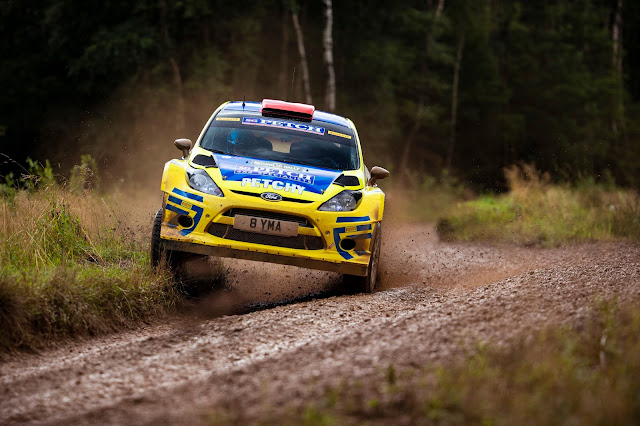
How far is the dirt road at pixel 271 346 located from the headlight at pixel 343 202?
90cm

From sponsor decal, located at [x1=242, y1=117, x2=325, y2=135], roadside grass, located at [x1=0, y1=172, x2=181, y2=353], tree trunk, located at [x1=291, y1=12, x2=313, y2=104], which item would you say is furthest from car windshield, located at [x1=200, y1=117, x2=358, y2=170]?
tree trunk, located at [x1=291, y1=12, x2=313, y2=104]

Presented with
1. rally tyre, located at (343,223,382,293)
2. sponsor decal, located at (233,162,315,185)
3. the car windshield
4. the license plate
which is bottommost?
rally tyre, located at (343,223,382,293)

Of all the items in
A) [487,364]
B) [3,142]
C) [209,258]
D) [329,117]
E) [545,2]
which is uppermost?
[545,2]

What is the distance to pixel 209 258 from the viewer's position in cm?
880

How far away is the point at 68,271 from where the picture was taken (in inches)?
258

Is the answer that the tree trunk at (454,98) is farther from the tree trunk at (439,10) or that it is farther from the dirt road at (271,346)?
the dirt road at (271,346)

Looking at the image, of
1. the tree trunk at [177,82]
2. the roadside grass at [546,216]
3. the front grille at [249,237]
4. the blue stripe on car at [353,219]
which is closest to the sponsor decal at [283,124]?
the blue stripe on car at [353,219]

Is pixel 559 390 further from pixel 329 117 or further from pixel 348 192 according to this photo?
pixel 329 117

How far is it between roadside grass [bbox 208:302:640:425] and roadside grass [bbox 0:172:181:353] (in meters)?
2.67

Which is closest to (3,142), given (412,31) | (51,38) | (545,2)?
(51,38)

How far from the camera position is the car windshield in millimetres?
8531

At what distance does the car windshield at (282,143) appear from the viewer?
8.53m

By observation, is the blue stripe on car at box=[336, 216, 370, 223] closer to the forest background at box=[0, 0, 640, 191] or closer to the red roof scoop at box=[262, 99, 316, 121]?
the red roof scoop at box=[262, 99, 316, 121]

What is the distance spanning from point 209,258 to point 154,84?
76.6 ft
